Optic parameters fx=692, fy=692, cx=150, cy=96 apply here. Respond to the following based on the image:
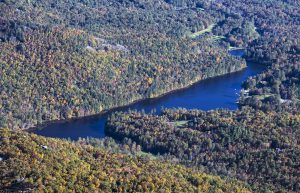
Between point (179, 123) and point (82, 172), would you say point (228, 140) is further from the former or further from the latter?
point (82, 172)

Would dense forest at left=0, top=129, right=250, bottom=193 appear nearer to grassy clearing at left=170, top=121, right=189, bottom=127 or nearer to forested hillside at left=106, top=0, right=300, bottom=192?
forested hillside at left=106, top=0, right=300, bottom=192

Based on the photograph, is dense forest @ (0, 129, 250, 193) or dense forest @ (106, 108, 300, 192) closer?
dense forest @ (0, 129, 250, 193)

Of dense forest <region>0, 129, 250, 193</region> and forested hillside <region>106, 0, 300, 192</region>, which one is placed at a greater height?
dense forest <region>0, 129, 250, 193</region>

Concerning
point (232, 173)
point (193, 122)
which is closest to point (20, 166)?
point (232, 173)

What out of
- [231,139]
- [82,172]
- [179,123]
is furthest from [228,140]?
[82,172]

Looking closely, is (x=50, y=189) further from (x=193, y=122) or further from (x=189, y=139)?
(x=193, y=122)

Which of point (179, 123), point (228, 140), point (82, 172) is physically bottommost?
point (179, 123)

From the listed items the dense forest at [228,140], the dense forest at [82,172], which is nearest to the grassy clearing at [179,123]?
the dense forest at [228,140]

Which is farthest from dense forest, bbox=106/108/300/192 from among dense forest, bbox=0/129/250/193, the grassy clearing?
dense forest, bbox=0/129/250/193

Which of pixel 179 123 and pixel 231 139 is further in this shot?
pixel 179 123
